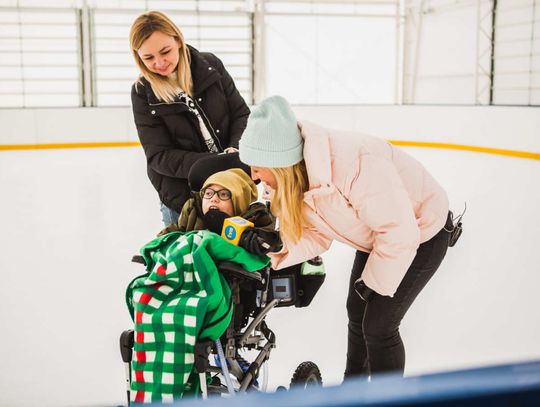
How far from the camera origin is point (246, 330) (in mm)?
1941

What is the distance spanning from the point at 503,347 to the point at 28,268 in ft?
8.61

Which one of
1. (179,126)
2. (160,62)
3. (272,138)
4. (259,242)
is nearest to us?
(272,138)

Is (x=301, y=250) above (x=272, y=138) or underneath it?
underneath

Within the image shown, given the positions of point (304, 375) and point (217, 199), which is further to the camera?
point (304, 375)

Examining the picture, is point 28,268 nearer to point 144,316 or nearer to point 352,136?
point 144,316

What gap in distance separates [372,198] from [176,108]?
39.7 inches

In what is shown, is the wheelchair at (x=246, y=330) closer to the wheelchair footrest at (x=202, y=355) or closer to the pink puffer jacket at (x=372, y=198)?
the wheelchair footrest at (x=202, y=355)

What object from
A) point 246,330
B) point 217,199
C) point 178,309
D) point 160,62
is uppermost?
point 160,62

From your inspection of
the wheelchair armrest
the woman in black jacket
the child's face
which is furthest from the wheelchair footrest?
the woman in black jacket

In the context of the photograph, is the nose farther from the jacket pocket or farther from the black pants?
the black pants

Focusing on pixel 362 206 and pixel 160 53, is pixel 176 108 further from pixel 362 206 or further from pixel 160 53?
pixel 362 206

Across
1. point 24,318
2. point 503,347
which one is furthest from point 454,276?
point 24,318

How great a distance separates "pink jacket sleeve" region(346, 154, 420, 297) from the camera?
163cm

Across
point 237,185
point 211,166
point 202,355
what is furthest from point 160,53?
point 202,355
